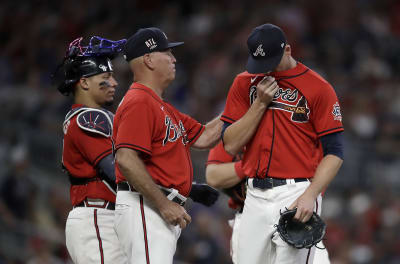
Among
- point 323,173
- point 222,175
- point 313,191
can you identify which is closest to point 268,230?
point 313,191

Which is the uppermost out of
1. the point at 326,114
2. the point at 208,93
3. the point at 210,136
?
the point at 326,114

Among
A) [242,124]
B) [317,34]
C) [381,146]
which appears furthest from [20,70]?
[242,124]

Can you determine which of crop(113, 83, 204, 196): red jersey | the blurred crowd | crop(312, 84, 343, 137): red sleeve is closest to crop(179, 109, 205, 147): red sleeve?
crop(113, 83, 204, 196): red jersey

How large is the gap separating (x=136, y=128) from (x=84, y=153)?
78cm

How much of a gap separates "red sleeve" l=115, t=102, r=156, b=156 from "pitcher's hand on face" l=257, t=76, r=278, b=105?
70 centimetres

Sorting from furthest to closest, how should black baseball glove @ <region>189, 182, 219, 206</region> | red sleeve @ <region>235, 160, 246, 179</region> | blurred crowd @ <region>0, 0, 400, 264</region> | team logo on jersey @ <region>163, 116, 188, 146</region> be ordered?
blurred crowd @ <region>0, 0, 400, 264</region> < red sleeve @ <region>235, 160, 246, 179</region> < black baseball glove @ <region>189, 182, 219, 206</region> < team logo on jersey @ <region>163, 116, 188, 146</region>

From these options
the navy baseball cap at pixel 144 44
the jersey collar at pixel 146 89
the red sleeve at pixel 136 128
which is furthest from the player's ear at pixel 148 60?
the red sleeve at pixel 136 128

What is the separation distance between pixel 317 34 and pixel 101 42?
26.9 feet

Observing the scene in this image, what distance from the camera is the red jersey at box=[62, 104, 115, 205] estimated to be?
16.8ft

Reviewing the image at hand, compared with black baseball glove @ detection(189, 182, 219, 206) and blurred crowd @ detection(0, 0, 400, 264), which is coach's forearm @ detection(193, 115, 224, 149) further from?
blurred crowd @ detection(0, 0, 400, 264)

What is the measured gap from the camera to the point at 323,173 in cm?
453

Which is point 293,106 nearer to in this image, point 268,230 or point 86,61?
point 268,230

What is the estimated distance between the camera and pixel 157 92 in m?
4.85

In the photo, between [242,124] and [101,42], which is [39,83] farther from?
[242,124]
